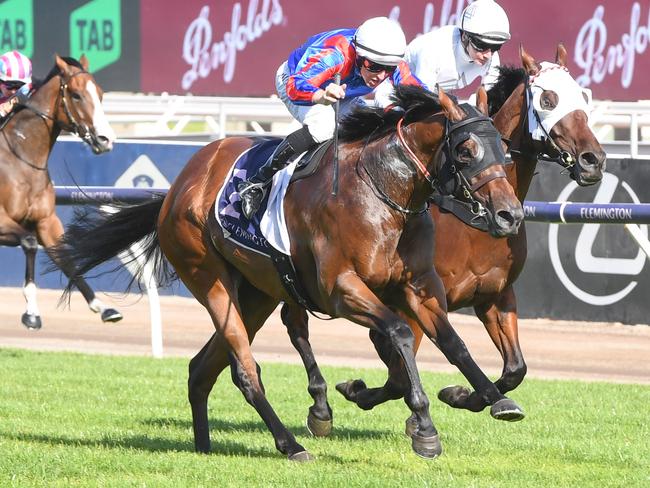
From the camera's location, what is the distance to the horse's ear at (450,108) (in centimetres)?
487

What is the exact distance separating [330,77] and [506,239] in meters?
1.13

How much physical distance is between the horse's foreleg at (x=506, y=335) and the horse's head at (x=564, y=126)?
2.28 feet

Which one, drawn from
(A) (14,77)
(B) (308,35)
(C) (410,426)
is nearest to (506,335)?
(C) (410,426)

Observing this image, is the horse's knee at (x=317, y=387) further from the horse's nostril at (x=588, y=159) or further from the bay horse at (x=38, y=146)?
the bay horse at (x=38, y=146)

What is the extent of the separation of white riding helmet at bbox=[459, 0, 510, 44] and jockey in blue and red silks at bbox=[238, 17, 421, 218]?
394 millimetres

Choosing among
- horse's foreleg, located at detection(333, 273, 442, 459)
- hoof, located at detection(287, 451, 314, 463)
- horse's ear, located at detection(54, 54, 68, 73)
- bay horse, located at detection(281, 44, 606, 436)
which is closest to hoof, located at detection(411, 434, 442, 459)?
horse's foreleg, located at detection(333, 273, 442, 459)

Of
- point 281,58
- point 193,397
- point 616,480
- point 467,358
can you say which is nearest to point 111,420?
point 193,397

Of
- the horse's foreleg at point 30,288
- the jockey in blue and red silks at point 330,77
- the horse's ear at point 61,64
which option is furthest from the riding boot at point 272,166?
the horse's ear at point 61,64

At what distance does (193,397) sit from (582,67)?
8.48 meters

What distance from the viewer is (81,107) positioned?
377 inches

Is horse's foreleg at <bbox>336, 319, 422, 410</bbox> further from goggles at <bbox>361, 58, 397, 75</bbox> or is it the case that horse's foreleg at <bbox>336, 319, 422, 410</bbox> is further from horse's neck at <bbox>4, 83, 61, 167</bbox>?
horse's neck at <bbox>4, 83, 61, 167</bbox>

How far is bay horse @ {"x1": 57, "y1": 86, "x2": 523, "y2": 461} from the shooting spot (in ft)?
15.8

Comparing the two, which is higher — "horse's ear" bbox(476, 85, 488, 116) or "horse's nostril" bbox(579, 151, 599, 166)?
"horse's ear" bbox(476, 85, 488, 116)

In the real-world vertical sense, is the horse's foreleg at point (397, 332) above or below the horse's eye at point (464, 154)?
below
